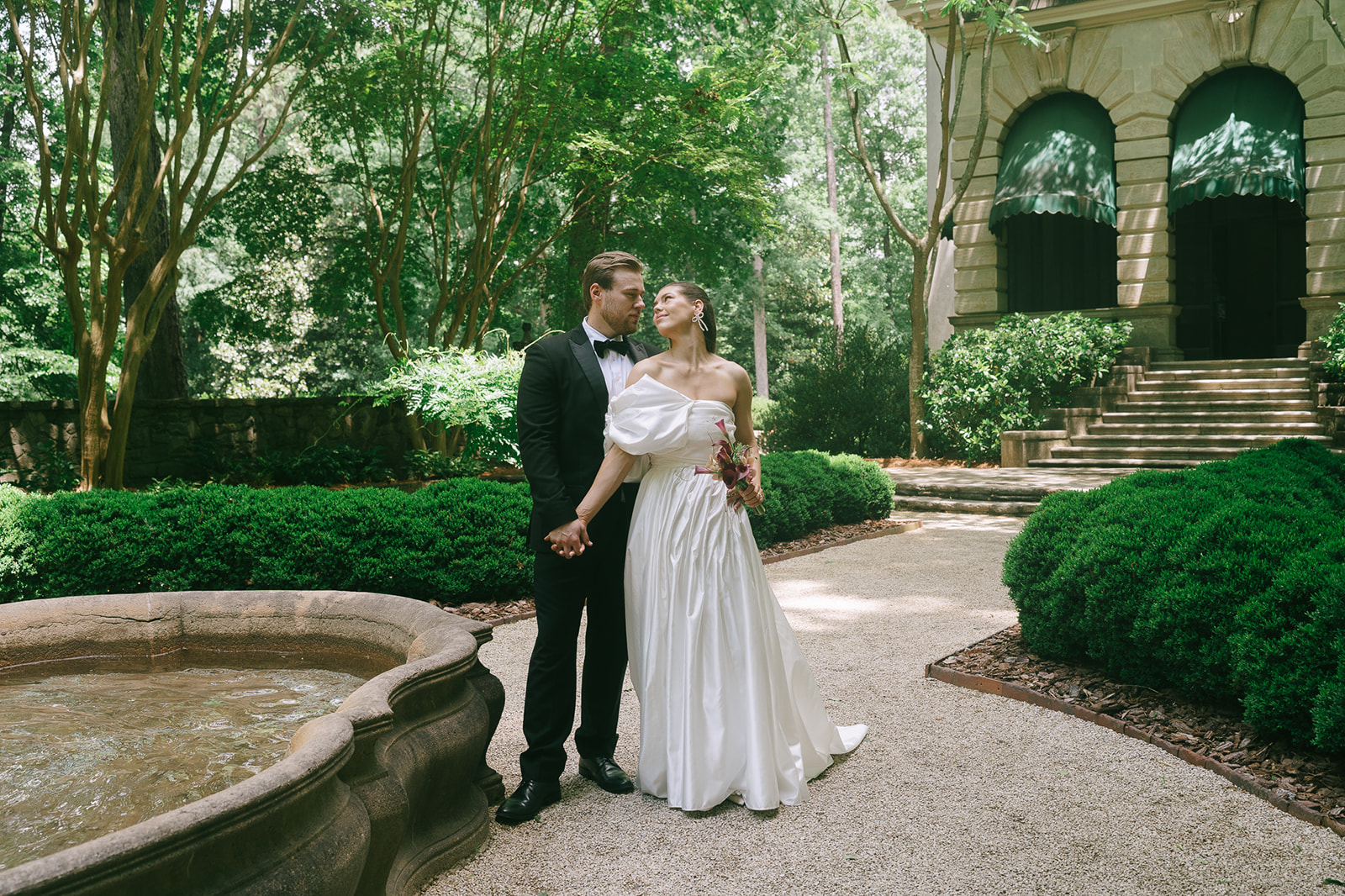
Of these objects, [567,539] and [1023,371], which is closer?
[567,539]

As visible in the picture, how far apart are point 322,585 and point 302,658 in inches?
116

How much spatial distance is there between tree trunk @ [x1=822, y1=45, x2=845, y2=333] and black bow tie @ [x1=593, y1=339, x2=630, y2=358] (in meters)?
30.8

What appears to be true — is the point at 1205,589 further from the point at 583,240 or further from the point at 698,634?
the point at 583,240

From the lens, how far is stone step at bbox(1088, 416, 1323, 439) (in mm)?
13703

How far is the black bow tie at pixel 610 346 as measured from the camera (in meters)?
3.96

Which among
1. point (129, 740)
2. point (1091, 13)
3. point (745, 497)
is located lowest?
point (129, 740)

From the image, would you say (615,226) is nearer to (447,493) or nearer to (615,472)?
(447,493)

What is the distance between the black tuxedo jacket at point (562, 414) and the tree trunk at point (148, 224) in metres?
8.43

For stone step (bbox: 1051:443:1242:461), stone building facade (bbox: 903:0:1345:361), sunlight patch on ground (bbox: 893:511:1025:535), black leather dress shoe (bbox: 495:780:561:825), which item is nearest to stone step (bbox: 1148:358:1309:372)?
stone building facade (bbox: 903:0:1345:361)

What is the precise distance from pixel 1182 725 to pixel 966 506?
8.47 metres

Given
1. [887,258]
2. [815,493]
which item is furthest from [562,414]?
[887,258]

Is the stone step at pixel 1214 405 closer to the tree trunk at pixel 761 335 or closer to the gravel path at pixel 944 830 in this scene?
the gravel path at pixel 944 830

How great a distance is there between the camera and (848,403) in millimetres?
18969

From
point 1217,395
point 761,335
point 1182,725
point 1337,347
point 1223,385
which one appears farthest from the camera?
point 761,335
